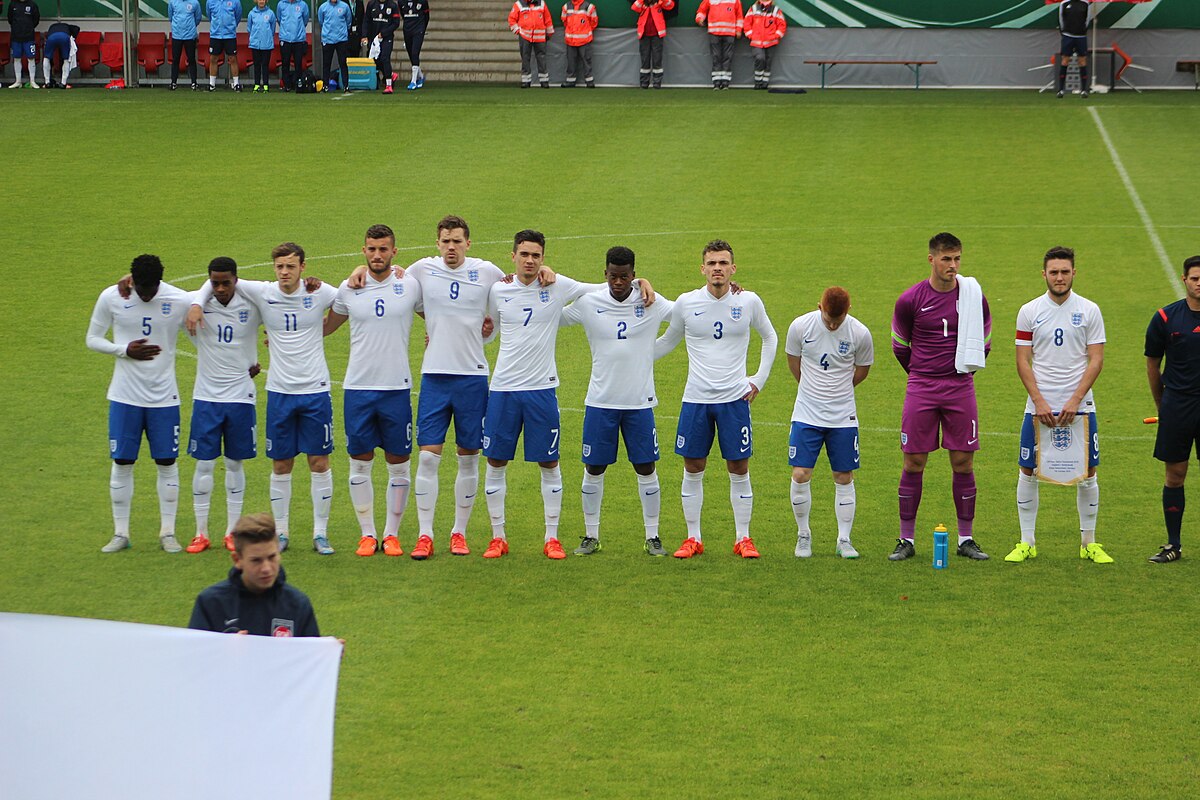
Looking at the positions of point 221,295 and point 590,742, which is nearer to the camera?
point 590,742

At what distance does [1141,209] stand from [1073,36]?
29.9 ft

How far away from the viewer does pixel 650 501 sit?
1131 centimetres

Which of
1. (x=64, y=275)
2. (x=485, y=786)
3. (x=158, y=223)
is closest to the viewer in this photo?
(x=485, y=786)

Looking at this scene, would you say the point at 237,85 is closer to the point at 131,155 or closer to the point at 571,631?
the point at 131,155

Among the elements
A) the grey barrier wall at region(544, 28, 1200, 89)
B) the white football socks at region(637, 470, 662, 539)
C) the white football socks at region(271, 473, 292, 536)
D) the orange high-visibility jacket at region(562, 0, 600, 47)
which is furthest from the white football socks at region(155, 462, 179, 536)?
the grey barrier wall at region(544, 28, 1200, 89)

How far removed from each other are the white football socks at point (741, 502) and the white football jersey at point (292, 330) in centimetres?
317

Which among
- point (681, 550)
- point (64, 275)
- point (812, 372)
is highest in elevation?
point (64, 275)

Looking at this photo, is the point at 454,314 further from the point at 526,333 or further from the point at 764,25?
the point at 764,25

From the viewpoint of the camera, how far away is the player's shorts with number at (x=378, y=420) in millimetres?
11109

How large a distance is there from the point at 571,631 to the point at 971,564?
10.7ft

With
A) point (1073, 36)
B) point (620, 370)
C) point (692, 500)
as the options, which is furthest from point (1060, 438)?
point (1073, 36)

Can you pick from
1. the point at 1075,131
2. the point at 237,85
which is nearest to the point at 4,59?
the point at 237,85

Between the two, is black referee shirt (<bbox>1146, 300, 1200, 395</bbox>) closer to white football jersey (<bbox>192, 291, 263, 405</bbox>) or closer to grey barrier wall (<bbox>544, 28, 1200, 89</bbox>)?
white football jersey (<bbox>192, 291, 263, 405</bbox>)

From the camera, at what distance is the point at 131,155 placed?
27.5m
